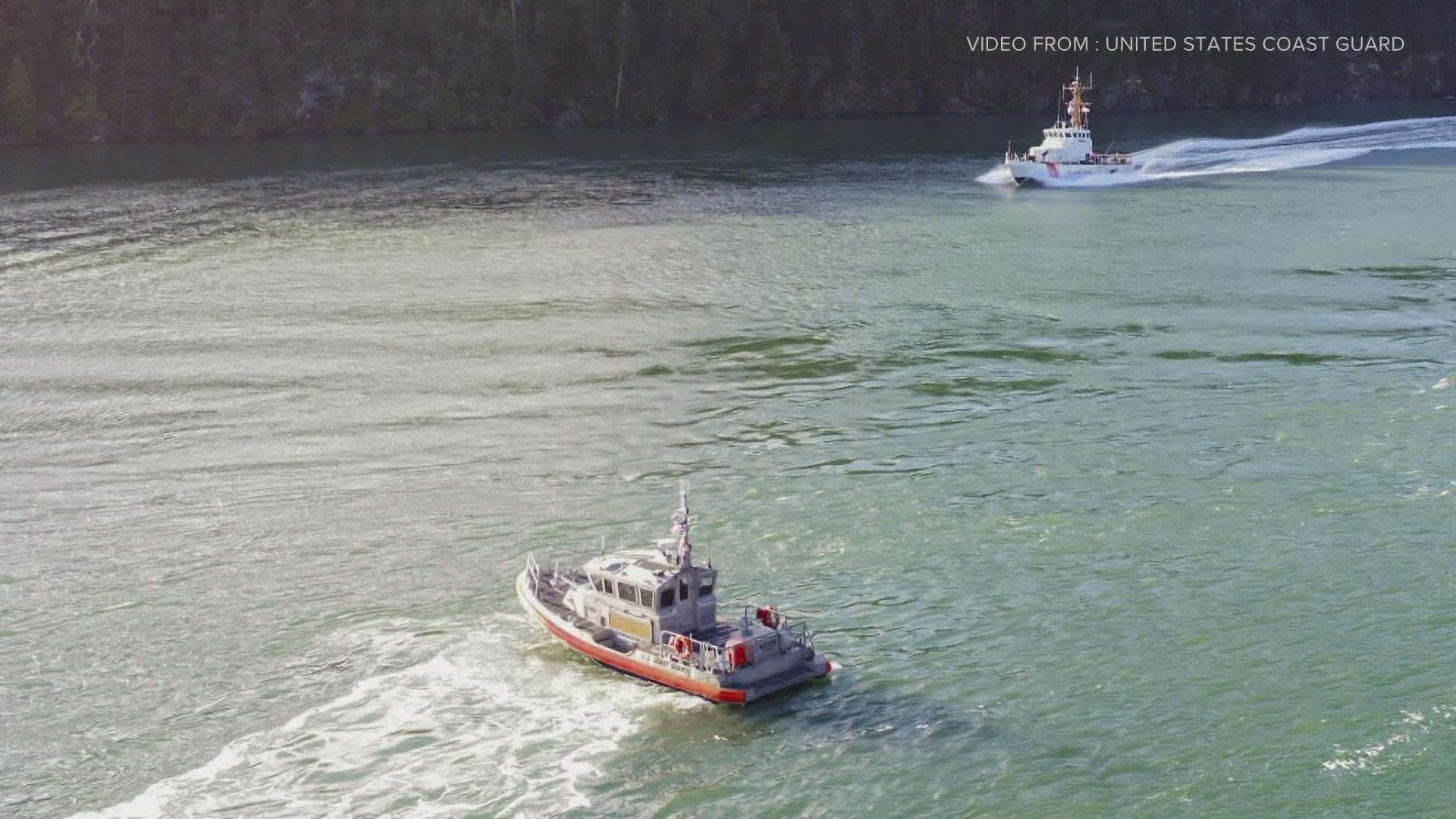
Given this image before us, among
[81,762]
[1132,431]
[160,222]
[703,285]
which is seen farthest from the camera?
[160,222]

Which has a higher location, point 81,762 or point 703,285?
point 703,285

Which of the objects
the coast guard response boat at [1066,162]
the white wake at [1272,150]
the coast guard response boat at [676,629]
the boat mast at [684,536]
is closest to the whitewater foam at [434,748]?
the coast guard response boat at [676,629]

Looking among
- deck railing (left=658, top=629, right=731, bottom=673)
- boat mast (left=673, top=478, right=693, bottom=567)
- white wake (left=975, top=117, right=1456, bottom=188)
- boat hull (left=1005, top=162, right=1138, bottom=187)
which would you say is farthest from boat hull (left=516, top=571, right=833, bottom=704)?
white wake (left=975, top=117, right=1456, bottom=188)

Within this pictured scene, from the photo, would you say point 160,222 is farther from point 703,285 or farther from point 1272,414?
point 1272,414

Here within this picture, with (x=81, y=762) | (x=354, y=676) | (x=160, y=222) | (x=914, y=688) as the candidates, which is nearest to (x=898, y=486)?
(x=914, y=688)

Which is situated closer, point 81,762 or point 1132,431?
point 81,762

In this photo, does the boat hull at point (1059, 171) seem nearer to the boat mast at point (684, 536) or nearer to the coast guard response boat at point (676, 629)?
the coast guard response boat at point (676, 629)

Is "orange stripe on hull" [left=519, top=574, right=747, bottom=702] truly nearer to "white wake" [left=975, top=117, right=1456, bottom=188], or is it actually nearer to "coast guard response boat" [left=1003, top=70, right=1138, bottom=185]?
"coast guard response boat" [left=1003, top=70, right=1138, bottom=185]
